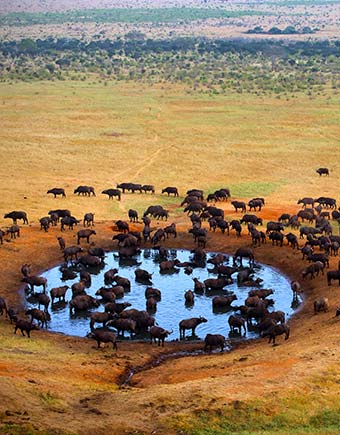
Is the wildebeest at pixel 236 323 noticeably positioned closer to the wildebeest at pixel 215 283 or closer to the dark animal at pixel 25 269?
the wildebeest at pixel 215 283

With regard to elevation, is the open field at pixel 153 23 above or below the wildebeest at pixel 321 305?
above

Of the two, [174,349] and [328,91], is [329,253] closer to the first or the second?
[174,349]

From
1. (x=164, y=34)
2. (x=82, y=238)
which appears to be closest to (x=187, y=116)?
(x=82, y=238)

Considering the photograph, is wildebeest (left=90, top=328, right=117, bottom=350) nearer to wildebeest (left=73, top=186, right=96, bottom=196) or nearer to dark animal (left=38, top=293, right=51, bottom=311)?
dark animal (left=38, top=293, right=51, bottom=311)

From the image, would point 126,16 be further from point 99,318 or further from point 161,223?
point 99,318

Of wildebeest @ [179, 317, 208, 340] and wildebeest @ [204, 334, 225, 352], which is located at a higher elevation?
wildebeest @ [179, 317, 208, 340]

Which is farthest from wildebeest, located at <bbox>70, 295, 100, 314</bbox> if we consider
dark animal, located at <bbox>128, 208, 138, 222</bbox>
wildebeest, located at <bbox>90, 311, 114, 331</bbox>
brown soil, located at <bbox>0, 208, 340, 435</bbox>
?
dark animal, located at <bbox>128, 208, 138, 222</bbox>

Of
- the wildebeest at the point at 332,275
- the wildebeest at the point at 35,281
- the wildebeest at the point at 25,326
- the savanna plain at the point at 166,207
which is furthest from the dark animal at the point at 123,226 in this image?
the wildebeest at the point at 25,326
